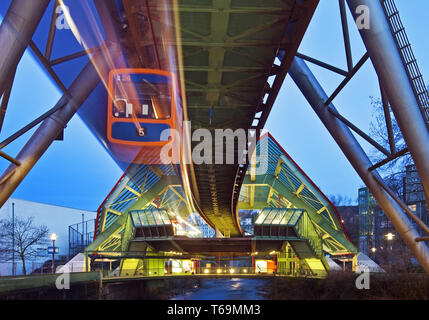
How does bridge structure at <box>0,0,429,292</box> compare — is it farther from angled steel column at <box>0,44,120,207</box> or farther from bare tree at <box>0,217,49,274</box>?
bare tree at <box>0,217,49,274</box>

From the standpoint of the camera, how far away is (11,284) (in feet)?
50.7

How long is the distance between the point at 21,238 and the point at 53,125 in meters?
45.7

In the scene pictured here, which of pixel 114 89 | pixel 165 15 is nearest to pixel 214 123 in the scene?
pixel 114 89

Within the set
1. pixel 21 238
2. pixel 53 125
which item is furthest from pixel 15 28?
pixel 21 238

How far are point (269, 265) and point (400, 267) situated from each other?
3326 cm

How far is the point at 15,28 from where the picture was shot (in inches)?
364

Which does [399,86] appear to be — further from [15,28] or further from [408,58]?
[15,28]

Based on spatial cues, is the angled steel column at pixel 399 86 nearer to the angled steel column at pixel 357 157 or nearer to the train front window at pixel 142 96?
the angled steel column at pixel 357 157

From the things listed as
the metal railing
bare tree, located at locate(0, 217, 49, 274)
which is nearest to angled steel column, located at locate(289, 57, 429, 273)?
the metal railing

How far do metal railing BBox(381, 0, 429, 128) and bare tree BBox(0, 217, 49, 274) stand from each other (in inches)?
1866

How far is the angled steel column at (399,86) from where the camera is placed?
10078 mm

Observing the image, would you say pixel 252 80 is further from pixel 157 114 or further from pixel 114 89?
pixel 114 89

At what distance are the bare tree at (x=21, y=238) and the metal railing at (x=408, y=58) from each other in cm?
4740
